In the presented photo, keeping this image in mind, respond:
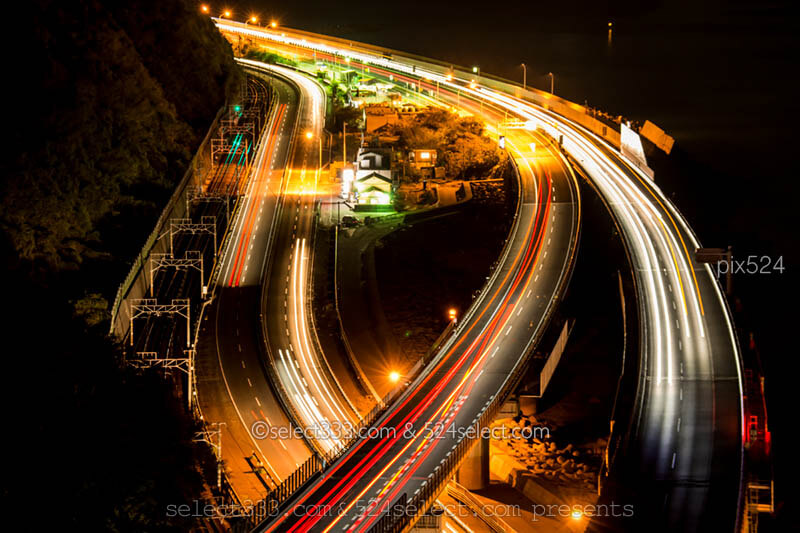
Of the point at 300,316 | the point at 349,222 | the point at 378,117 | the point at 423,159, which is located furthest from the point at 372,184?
the point at 300,316

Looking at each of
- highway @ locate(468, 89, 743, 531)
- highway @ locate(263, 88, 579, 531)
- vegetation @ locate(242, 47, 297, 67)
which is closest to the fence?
highway @ locate(263, 88, 579, 531)

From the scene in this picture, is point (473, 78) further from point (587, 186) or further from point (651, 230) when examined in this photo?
point (651, 230)

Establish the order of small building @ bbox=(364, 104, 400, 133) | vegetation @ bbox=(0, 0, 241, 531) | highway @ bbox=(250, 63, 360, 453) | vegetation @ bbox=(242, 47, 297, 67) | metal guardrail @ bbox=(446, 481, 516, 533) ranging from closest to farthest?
1. vegetation @ bbox=(0, 0, 241, 531)
2. metal guardrail @ bbox=(446, 481, 516, 533)
3. highway @ bbox=(250, 63, 360, 453)
4. small building @ bbox=(364, 104, 400, 133)
5. vegetation @ bbox=(242, 47, 297, 67)

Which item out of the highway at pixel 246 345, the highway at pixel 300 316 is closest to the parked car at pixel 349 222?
the highway at pixel 300 316

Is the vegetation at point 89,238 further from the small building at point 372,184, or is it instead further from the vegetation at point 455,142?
the vegetation at point 455,142

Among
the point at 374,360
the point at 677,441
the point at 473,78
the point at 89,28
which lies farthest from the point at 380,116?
the point at 677,441

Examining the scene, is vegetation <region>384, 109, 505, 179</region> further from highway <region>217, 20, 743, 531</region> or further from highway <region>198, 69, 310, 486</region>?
highway <region>217, 20, 743, 531</region>

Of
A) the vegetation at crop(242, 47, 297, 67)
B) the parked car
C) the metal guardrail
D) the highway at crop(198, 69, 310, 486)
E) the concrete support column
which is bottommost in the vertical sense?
the metal guardrail
